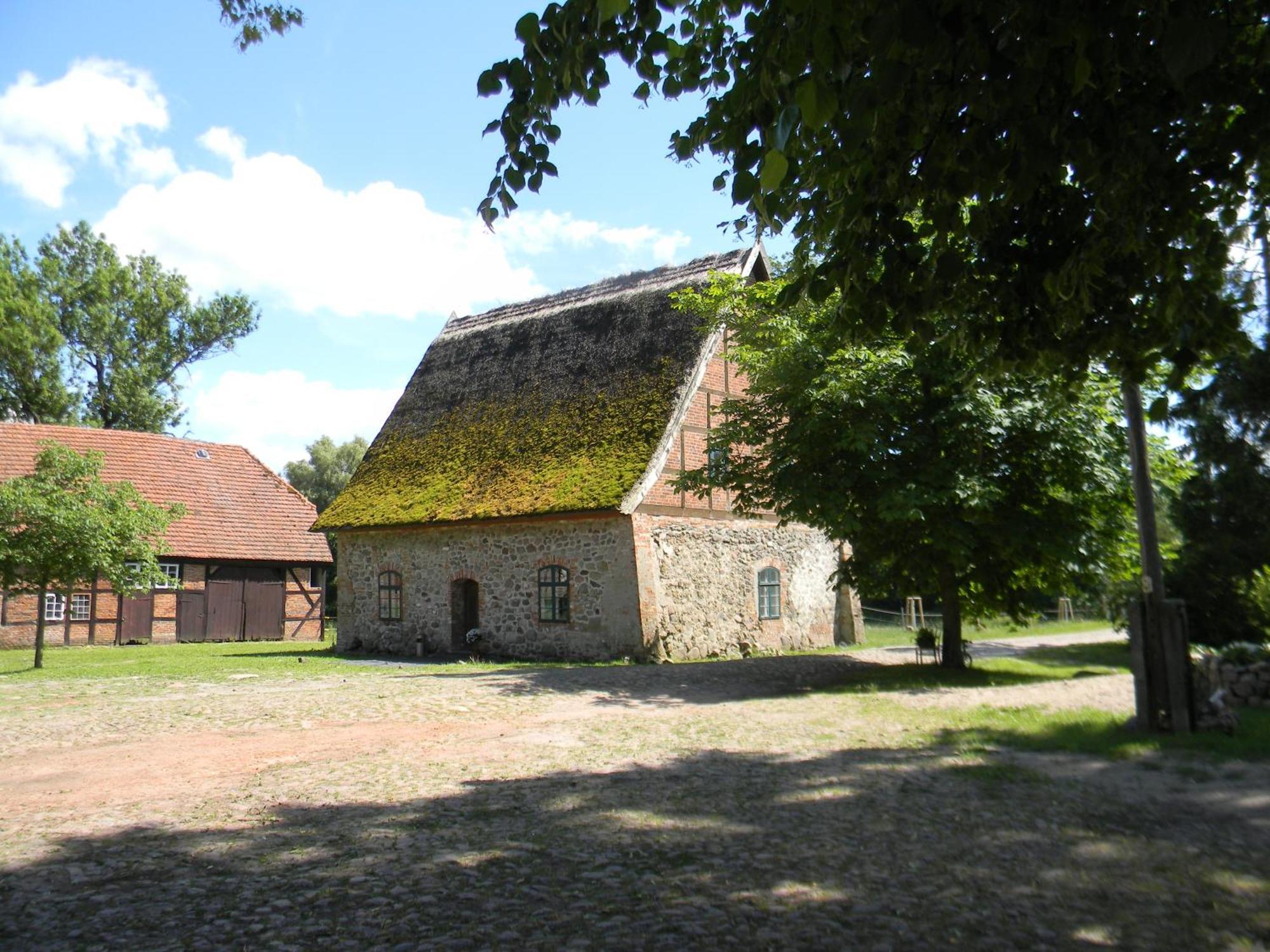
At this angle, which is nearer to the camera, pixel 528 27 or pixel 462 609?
pixel 528 27

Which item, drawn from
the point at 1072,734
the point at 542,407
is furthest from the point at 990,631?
the point at 1072,734

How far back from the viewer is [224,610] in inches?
1099

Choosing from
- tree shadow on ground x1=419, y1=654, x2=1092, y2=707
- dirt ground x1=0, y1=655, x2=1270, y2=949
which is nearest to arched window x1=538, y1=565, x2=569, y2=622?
tree shadow on ground x1=419, y1=654, x2=1092, y2=707

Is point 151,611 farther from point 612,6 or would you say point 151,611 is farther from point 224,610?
point 612,6

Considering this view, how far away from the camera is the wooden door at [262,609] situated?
28.4 m

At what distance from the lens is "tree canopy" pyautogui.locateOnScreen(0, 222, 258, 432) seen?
34.1 meters

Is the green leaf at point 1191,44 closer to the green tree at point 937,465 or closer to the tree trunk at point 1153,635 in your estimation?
the tree trunk at point 1153,635

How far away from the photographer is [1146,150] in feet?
14.3

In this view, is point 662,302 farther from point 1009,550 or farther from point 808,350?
point 1009,550

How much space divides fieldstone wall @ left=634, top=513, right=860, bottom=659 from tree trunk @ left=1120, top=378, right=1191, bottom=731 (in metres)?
9.27

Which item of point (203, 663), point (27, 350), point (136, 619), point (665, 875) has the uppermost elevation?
point (27, 350)

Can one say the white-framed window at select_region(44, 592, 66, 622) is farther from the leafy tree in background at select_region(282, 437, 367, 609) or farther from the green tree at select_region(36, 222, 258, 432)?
the leafy tree in background at select_region(282, 437, 367, 609)

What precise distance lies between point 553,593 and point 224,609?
1405cm

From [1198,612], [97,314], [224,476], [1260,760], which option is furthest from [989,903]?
[97,314]
